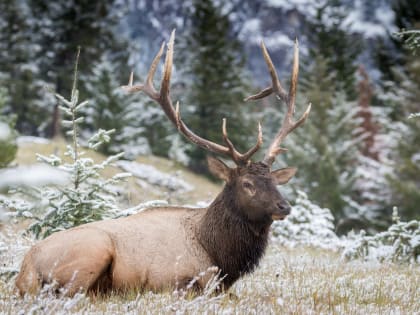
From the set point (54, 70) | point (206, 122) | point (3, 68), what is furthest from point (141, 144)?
point (3, 68)

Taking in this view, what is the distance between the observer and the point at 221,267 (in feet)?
15.9

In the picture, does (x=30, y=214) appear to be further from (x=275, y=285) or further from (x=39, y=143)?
(x=39, y=143)

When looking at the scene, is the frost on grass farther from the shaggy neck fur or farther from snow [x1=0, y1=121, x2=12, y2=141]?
the shaggy neck fur

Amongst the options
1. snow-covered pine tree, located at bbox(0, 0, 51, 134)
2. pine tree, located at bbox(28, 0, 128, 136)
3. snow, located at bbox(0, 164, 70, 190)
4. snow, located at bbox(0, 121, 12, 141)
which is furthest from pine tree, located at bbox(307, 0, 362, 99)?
snow, located at bbox(0, 164, 70, 190)

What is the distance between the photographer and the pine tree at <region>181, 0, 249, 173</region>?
25172mm

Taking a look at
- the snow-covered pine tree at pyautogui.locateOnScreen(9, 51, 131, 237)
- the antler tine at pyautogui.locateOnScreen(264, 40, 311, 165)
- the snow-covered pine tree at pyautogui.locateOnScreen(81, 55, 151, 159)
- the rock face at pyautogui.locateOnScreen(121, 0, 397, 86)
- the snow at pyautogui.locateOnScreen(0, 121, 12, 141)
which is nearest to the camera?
the antler tine at pyautogui.locateOnScreen(264, 40, 311, 165)

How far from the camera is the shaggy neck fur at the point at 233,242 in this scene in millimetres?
4883

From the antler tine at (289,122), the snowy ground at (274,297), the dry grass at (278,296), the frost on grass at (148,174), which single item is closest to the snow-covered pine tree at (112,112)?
the frost on grass at (148,174)

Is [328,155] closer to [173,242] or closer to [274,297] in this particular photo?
[173,242]

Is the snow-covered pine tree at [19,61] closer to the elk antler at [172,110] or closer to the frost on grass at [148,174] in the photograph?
the frost on grass at [148,174]

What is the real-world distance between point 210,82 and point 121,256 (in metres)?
21.6

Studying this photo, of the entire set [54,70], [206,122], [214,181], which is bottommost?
[214,181]

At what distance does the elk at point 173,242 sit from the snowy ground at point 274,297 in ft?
0.77

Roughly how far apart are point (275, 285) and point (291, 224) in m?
5.02
